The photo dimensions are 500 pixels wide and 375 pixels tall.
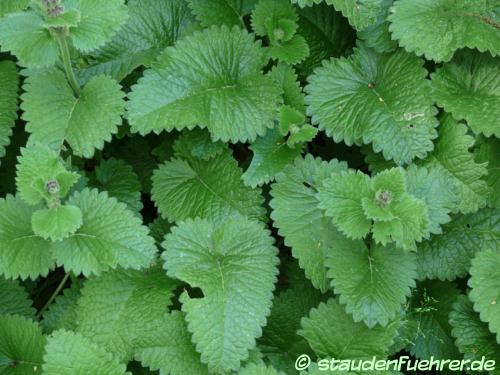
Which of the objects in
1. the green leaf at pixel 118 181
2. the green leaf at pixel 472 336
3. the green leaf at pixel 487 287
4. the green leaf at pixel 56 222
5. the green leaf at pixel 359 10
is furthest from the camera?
the green leaf at pixel 118 181

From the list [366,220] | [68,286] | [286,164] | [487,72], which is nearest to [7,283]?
[68,286]

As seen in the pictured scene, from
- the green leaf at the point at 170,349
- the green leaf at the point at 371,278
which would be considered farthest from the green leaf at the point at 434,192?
the green leaf at the point at 170,349

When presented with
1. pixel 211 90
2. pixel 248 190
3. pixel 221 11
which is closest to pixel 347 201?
pixel 248 190

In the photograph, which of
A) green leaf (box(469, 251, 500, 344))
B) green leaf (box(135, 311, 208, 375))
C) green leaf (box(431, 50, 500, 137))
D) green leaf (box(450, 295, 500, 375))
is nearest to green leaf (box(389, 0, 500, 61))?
green leaf (box(431, 50, 500, 137))

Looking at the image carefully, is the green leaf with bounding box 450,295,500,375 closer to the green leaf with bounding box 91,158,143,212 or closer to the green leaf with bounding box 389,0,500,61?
the green leaf with bounding box 389,0,500,61

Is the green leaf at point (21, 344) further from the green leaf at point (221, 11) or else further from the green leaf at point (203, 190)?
the green leaf at point (221, 11)

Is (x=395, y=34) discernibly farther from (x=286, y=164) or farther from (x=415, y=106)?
(x=286, y=164)
